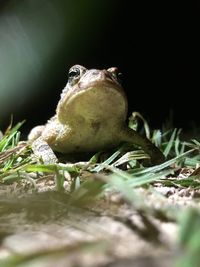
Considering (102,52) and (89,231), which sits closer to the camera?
(89,231)

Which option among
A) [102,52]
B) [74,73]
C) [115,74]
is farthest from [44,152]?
[102,52]

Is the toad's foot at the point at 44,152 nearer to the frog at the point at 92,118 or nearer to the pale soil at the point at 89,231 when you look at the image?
the frog at the point at 92,118

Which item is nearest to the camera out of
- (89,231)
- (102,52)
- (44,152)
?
(89,231)

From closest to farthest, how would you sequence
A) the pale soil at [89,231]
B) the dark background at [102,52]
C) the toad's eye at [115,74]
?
the pale soil at [89,231]
the toad's eye at [115,74]
the dark background at [102,52]

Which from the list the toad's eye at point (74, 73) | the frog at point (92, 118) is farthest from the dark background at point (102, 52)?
the frog at point (92, 118)

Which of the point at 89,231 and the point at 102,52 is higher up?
the point at 102,52

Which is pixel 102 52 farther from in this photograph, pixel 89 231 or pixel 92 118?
pixel 89 231

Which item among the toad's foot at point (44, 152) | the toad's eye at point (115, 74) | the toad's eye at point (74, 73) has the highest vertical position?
the toad's eye at point (74, 73)
